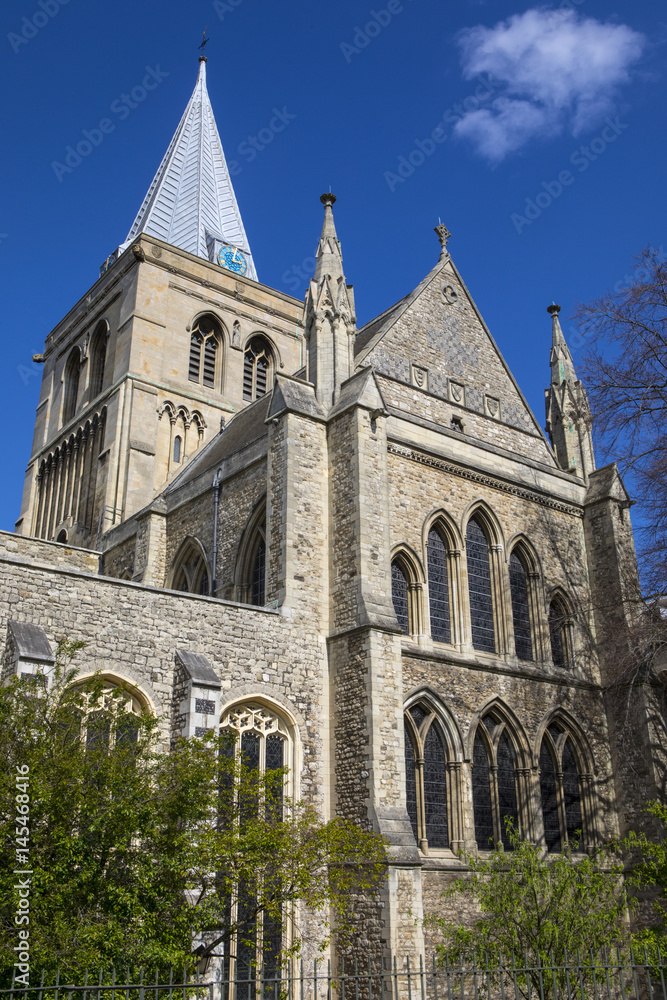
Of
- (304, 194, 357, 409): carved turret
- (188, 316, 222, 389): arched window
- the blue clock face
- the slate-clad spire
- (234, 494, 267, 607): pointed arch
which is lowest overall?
(234, 494, 267, 607): pointed arch

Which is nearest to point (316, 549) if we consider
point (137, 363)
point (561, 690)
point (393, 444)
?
point (393, 444)

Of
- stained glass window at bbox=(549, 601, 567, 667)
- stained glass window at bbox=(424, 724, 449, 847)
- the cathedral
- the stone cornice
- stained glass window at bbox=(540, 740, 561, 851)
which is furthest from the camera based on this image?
stained glass window at bbox=(549, 601, 567, 667)

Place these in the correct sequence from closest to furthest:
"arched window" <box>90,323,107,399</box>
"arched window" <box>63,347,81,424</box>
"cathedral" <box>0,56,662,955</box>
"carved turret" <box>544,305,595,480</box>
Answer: "cathedral" <box>0,56,662,955</box>, "carved turret" <box>544,305,595,480</box>, "arched window" <box>90,323,107,399</box>, "arched window" <box>63,347,81,424</box>

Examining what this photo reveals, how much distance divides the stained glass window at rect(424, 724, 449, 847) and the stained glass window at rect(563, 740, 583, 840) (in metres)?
3.52

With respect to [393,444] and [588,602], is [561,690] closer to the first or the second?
[588,602]

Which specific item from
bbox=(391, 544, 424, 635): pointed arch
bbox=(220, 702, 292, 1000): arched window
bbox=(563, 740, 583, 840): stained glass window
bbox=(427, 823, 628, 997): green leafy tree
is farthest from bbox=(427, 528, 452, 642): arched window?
bbox=(427, 823, 628, 997): green leafy tree

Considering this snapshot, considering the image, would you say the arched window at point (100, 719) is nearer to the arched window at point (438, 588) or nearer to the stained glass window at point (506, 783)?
the arched window at point (438, 588)

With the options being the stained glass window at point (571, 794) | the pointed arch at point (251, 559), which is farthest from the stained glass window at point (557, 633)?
the pointed arch at point (251, 559)

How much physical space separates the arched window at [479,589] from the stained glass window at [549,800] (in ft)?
8.13

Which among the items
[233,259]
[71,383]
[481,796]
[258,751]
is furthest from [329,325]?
[233,259]

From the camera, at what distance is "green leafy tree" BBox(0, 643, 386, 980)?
927 centimetres

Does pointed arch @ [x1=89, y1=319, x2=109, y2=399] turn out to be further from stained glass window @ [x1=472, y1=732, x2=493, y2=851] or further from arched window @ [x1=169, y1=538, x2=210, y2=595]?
stained glass window @ [x1=472, y1=732, x2=493, y2=851]

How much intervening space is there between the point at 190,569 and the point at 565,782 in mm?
9500

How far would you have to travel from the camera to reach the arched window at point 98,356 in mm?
33969
